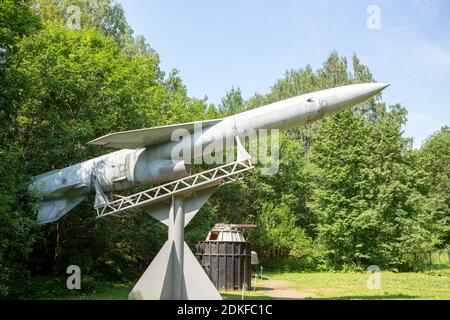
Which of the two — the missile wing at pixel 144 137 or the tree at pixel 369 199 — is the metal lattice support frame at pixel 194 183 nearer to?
the missile wing at pixel 144 137

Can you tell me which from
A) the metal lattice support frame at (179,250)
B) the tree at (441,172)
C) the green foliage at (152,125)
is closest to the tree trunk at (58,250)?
the green foliage at (152,125)

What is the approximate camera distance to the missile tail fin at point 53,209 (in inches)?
511

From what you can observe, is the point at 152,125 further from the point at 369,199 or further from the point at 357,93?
the point at 369,199

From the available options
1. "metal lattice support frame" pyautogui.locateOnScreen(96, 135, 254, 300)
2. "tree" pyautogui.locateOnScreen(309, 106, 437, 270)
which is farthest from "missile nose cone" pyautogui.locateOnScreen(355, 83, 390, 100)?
"tree" pyautogui.locateOnScreen(309, 106, 437, 270)

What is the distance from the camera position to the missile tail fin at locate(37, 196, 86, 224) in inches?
Answer: 511

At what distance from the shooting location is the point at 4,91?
502 inches

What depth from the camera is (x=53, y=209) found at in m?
13.1

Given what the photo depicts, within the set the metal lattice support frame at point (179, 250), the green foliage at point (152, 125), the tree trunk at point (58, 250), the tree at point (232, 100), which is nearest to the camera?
the metal lattice support frame at point (179, 250)

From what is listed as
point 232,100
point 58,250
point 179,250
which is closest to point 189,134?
point 179,250

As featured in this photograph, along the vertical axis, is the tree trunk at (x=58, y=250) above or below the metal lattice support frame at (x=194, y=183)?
below

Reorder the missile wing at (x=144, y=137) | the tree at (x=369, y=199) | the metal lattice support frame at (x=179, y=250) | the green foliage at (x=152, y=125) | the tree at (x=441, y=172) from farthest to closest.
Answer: the tree at (x=441, y=172), the tree at (x=369, y=199), the green foliage at (x=152, y=125), the missile wing at (x=144, y=137), the metal lattice support frame at (x=179, y=250)

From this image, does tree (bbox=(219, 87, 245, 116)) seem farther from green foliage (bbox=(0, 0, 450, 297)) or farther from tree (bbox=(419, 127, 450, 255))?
tree (bbox=(419, 127, 450, 255))

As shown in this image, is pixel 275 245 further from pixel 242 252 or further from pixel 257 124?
pixel 257 124
